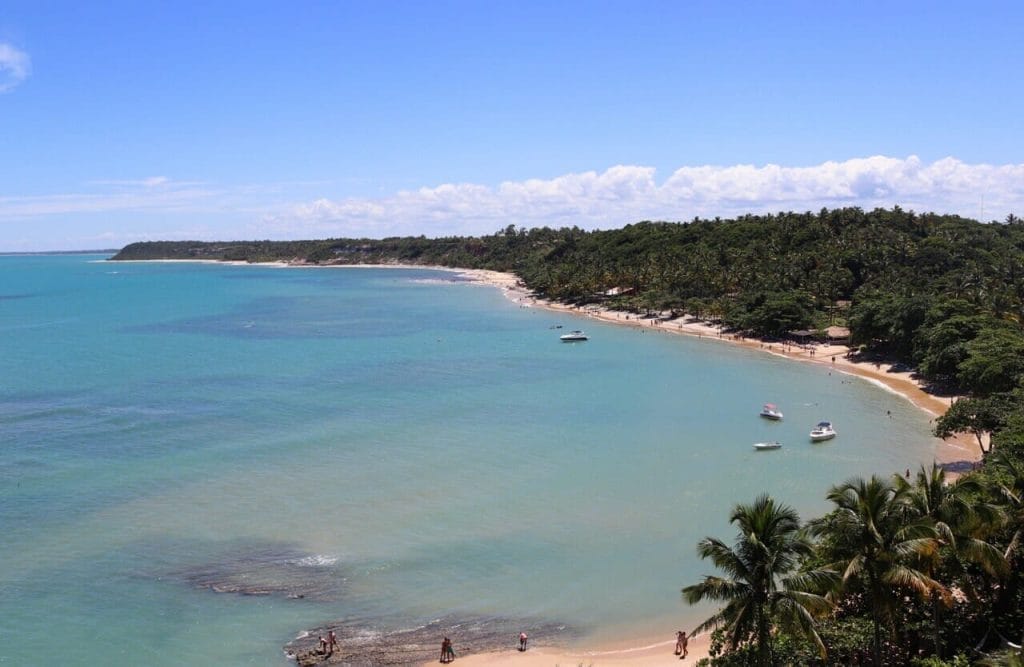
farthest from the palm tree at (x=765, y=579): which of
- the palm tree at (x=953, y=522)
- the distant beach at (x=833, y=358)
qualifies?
the distant beach at (x=833, y=358)

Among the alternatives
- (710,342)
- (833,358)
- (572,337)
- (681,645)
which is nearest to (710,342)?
(710,342)

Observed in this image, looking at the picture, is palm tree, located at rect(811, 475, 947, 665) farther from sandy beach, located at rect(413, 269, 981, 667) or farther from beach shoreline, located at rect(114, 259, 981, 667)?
sandy beach, located at rect(413, 269, 981, 667)

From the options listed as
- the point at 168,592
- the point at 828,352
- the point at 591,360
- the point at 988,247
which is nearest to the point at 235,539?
the point at 168,592

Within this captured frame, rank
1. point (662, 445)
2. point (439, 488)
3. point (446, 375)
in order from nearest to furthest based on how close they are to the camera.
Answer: point (439, 488), point (662, 445), point (446, 375)

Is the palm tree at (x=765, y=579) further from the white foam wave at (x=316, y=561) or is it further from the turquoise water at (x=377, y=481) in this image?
the white foam wave at (x=316, y=561)

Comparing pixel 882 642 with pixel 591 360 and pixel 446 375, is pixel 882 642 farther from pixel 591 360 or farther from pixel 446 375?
pixel 591 360

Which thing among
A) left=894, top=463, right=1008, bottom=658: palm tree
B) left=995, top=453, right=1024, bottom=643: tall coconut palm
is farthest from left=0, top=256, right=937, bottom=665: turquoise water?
left=894, top=463, right=1008, bottom=658: palm tree
